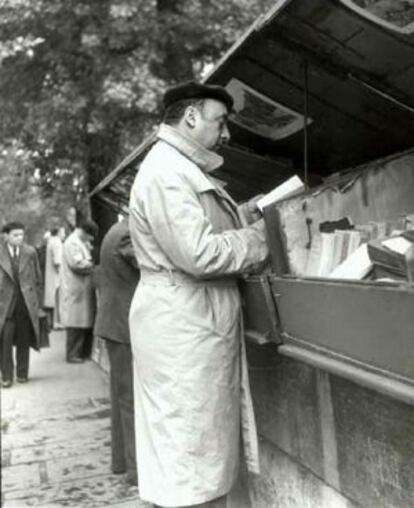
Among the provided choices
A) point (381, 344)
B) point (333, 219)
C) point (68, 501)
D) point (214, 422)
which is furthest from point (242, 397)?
point (68, 501)

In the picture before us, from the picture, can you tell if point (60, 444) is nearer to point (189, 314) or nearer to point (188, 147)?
point (189, 314)

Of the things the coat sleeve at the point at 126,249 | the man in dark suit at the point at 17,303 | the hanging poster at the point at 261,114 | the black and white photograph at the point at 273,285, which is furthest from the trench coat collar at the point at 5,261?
the hanging poster at the point at 261,114

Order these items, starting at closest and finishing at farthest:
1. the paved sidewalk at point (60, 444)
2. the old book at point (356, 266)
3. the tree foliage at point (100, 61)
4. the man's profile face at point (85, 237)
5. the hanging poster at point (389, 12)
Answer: the old book at point (356, 266) → the hanging poster at point (389, 12) → the paved sidewalk at point (60, 444) → the man's profile face at point (85, 237) → the tree foliage at point (100, 61)

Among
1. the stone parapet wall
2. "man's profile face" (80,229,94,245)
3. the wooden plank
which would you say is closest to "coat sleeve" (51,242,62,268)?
"man's profile face" (80,229,94,245)

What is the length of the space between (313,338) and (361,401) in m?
0.33

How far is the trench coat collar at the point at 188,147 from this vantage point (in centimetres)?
283

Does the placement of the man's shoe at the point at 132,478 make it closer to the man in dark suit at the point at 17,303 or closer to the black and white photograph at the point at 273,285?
the black and white photograph at the point at 273,285

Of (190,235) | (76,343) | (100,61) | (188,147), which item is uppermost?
(100,61)

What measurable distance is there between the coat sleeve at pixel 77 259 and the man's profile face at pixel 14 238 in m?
1.25

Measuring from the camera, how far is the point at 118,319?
4926mm

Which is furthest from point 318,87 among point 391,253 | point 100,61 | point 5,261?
point 100,61

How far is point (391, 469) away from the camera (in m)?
2.37

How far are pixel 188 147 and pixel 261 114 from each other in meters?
1.20

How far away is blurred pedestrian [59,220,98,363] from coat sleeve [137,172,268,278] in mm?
7048
